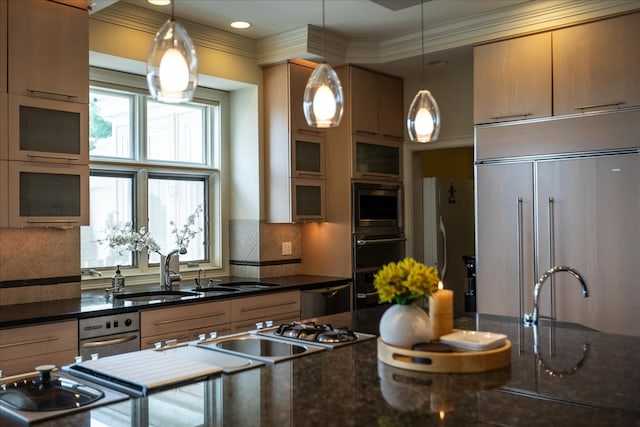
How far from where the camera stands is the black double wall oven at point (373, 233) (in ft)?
16.6

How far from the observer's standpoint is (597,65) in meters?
3.91

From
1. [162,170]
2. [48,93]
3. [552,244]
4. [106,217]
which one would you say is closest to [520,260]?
[552,244]

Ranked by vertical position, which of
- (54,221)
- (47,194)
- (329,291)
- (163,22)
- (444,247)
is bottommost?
(329,291)

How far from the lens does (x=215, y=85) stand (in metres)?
4.96

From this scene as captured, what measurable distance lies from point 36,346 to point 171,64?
1936 millimetres

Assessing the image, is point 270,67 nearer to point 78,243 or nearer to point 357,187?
point 357,187

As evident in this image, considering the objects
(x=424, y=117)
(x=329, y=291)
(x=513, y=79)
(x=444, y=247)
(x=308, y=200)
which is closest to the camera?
(x=424, y=117)

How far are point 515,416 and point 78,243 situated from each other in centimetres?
306

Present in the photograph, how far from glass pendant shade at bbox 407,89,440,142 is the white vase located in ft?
3.38

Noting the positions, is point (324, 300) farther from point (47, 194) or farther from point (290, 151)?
point (47, 194)

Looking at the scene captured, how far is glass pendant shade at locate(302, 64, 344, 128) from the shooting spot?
2432 mm

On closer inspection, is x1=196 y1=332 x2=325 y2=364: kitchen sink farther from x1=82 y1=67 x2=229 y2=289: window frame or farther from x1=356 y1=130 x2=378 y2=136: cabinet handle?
x1=356 y1=130 x2=378 y2=136: cabinet handle

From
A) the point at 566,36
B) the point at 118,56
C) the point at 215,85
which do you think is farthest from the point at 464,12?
the point at 118,56

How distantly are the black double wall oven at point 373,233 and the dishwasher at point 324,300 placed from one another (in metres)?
0.13
